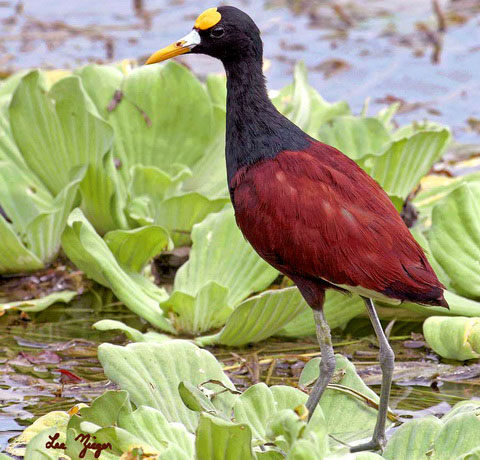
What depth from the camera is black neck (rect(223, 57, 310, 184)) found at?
10.6 ft

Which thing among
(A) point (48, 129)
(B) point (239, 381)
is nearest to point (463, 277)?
(B) point (239, 381)

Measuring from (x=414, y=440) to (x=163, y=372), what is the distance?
761 mm

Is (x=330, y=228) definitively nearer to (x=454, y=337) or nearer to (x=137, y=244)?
(x=454, y=337)

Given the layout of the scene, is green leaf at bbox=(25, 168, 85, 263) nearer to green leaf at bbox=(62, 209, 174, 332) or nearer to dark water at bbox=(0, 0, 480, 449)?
green leaf at bbox=(62, 209, 174, 332)

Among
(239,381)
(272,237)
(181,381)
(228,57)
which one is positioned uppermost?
(228,57)

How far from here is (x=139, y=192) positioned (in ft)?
15.2

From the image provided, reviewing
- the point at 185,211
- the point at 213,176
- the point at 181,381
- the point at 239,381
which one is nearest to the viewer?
the point at 181,381

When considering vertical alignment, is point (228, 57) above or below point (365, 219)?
above

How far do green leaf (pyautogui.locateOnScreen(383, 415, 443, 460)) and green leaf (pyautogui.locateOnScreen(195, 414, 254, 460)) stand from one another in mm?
492

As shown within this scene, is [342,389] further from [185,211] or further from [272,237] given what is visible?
[185,211]

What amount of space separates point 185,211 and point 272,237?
4.54 feet

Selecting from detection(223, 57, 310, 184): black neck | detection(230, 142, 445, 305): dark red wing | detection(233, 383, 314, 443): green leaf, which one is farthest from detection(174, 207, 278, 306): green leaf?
detection(233, 383, 314, 443): green leaf

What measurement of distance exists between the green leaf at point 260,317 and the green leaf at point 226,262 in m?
0.24

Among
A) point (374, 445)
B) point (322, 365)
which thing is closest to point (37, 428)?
point (322, 365)
